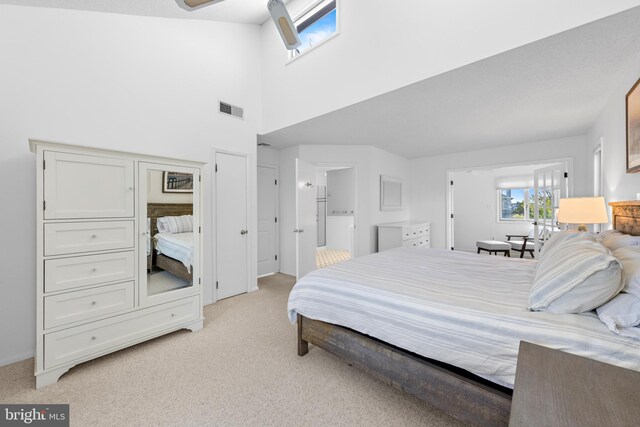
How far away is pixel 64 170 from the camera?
6.09 ft

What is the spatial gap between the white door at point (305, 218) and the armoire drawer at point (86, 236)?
6.97 feet

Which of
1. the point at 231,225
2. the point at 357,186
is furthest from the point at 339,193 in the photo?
the point at 231,225

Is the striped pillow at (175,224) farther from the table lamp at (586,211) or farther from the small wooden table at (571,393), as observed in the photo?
the table lamp at (586,211)

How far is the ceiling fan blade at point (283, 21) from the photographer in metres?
1.80

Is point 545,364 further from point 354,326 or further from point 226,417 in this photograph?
point 226,417

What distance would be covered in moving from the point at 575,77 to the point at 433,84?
3.74 feet

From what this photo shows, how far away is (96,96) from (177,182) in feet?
3.65

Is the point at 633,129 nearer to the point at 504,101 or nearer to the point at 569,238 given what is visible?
the point at 569,238

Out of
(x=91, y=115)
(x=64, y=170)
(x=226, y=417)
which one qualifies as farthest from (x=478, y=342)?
(x=91, y=115)

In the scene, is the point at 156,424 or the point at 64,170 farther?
the point at 64,170

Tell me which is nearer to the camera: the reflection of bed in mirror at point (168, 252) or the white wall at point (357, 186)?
the reflection of bed in mirror at point (168, 252)

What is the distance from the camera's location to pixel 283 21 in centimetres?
193

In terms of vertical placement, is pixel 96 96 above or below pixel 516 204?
above

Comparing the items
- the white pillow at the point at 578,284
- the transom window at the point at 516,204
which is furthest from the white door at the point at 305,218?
the transom window at the point at 516,204
